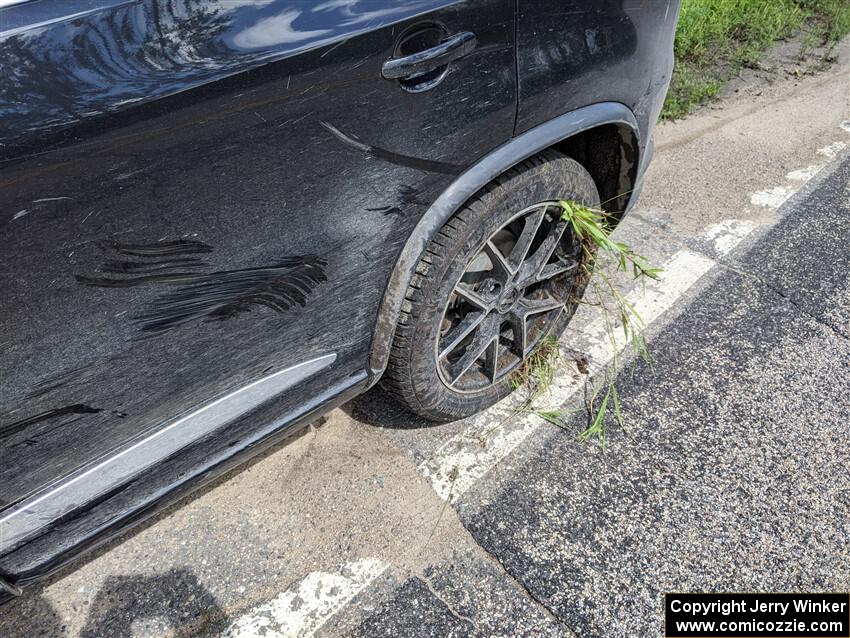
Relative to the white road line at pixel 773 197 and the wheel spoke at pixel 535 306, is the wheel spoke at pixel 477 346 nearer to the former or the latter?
the wheel spoke at pixel 535 306

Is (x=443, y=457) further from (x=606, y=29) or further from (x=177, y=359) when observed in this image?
(x=606, y=29)

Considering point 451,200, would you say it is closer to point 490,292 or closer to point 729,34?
point 490,292

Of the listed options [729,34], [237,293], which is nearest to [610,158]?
[237,293]

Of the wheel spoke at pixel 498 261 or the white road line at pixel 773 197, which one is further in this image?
the white road line at pixel 773 197

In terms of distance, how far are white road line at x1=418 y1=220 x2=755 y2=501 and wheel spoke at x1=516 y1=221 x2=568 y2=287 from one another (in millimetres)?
505

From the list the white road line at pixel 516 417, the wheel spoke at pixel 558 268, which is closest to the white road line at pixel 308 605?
the white road line at pixel 516 417

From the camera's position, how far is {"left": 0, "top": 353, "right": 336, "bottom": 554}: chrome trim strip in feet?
4.27

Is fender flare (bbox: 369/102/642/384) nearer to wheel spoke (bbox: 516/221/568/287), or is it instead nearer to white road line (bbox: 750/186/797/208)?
wheel spoke (bbox: 516/221/568/287)

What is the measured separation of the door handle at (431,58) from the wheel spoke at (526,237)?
640mm

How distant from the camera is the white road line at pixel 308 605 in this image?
1.74 metres

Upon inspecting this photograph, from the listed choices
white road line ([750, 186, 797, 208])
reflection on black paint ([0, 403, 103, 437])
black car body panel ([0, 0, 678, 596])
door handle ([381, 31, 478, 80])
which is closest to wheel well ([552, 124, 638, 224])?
black car body panel ([0, 0, 678, 596])

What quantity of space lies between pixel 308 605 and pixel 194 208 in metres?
1.17

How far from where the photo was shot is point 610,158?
2193 millimetres

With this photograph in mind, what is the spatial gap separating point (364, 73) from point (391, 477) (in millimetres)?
1302
